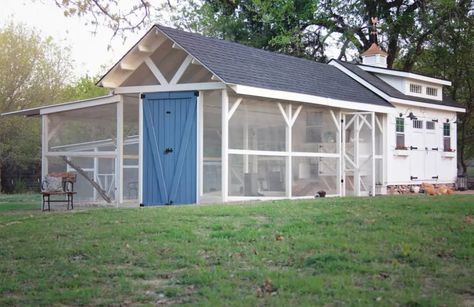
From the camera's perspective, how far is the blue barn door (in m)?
14.6

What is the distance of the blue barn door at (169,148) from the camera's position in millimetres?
14555

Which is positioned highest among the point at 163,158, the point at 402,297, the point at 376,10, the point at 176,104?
the point at 376,10

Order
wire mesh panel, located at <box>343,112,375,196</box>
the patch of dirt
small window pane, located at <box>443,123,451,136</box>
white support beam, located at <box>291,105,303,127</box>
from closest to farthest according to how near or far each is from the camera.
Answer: the patch of dirt → white support beam, located at <box>291,105,303,127</box> → wire mesh panel, located at <box>343,112,375,196</box> → small window pane, located at <box>443,123,451,136</box>

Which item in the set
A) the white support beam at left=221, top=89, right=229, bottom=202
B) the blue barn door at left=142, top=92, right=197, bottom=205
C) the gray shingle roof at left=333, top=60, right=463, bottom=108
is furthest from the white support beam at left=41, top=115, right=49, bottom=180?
the gray shingle roof at left=333, top=60, right=463, bottom=108

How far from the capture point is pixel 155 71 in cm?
1548

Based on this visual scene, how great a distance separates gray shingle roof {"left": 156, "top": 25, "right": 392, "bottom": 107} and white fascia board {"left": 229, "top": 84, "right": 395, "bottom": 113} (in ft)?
0.48

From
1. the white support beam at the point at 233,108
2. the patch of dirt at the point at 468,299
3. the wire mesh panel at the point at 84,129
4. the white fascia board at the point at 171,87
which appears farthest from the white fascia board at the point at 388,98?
the patch of dirt at the point at 468,299

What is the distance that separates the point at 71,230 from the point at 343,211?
4520 mm

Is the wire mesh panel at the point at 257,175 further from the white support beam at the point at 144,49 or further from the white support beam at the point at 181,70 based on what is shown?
the white support beam at the point at 144,49

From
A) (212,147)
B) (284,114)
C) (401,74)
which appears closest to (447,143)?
(401,74)

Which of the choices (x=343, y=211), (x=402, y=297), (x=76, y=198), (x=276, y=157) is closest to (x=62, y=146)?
(x=76, y=198)

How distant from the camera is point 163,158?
15.0 meters

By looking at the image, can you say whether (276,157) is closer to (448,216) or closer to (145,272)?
(448,216)

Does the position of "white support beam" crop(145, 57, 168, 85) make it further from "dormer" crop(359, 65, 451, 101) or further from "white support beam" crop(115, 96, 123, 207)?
"dormer" crop(359, 65, 451, 101)
